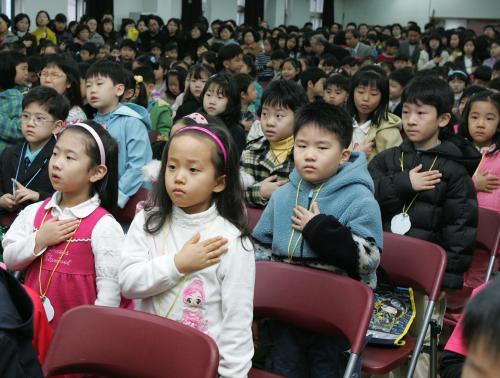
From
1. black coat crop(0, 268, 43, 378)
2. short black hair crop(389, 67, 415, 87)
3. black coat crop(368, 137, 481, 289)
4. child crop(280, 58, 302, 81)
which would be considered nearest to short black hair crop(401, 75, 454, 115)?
black coat crop(368, 137, 481, 289)

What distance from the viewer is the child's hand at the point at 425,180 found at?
2609 mm

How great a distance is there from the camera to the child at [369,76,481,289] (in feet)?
8.52

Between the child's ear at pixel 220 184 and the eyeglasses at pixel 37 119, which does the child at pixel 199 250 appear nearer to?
the child's ear at pixel 220 184

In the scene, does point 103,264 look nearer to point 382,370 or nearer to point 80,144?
point 80,144

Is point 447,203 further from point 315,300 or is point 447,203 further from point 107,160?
point 107,160

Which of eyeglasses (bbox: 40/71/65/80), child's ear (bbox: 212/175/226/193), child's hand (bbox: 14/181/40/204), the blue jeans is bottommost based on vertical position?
the blue jeans

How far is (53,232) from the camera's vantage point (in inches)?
79.5

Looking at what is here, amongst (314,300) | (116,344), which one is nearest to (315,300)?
(314,300)

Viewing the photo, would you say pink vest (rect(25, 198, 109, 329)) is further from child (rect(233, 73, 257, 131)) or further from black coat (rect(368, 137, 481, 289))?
child (rect(233, 73, 257, 131))

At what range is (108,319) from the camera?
5.14 ft

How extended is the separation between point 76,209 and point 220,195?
516 mm

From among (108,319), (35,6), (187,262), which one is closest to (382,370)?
(187,262)

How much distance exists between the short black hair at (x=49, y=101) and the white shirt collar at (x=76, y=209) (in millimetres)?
902

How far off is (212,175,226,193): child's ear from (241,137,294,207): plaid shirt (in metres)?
1.00
